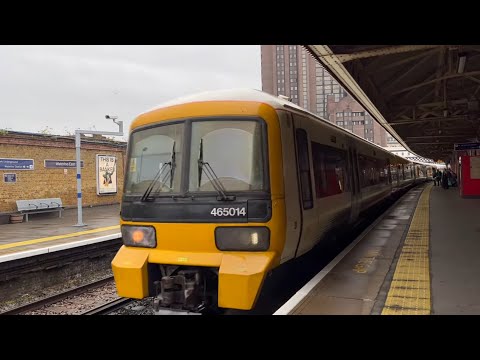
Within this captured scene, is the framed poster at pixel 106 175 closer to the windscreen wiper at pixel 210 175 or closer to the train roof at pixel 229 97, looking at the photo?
the train roof at pixel 229 97

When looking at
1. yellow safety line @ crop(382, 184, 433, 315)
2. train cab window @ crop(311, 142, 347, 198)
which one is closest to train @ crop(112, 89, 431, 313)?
train cab window @ crop(311, 142, 347, 198)

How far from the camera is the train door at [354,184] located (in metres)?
8.51

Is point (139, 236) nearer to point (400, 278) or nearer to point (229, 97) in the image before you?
point (229, 97)

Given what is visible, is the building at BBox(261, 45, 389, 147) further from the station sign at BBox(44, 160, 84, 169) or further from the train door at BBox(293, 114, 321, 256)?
the train door at BBox(293, 114, 321, 256)

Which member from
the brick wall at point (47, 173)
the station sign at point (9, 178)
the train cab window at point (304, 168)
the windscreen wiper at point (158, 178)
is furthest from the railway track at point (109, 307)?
the station sign at point (9, 178)

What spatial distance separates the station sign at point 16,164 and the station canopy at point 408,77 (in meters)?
12.6

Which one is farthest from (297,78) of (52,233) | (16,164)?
(52,233)

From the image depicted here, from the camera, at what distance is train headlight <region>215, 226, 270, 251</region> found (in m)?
4.48

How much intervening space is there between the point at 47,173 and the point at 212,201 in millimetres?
14632

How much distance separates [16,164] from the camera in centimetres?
1564

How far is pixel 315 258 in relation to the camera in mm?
7391

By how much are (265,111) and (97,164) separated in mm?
16897
